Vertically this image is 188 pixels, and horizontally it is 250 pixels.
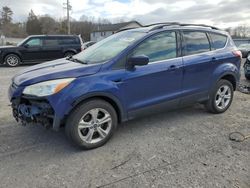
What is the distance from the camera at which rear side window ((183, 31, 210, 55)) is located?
182 inches

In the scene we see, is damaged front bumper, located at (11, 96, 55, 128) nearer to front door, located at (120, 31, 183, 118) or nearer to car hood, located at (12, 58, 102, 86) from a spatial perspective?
car hood, located at (12, 58, 102, 86)

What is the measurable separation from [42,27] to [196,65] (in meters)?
69.6

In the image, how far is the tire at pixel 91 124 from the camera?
3.52 metres

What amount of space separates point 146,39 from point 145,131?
152 cm

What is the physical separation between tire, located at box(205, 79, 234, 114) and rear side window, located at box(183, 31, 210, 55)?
791 millimetres

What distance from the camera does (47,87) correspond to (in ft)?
11.2

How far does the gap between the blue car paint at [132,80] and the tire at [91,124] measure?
112mm

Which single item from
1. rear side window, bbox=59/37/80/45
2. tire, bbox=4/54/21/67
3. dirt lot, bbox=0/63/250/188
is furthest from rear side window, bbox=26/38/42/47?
dirt lot, bbox=0/63/250/188

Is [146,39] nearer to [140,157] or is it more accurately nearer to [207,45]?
[207,45]

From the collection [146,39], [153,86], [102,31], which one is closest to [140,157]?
[153,86]

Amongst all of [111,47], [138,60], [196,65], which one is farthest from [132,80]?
[196,65]

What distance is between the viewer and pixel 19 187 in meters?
2.89

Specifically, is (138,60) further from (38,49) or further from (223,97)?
(38,49)

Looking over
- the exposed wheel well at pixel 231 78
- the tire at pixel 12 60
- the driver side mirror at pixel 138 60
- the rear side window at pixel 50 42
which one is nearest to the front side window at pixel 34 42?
the rear side window at pixel 50 42
